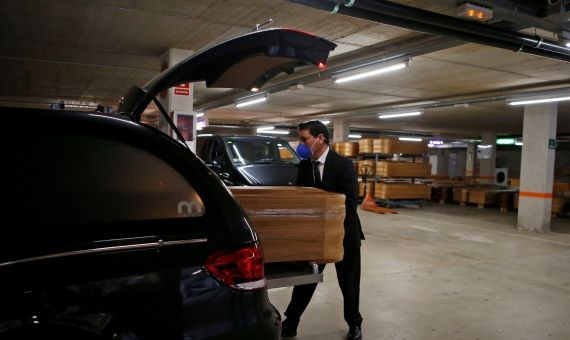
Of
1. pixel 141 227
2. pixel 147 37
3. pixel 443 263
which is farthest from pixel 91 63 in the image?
pixel 141 227

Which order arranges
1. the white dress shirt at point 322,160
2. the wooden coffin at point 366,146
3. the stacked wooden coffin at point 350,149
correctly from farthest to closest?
1. the stacked wooden coffin at point 350,149
2. the wooden coffin at point 366,146
3. the white dress shirt at point 322,160

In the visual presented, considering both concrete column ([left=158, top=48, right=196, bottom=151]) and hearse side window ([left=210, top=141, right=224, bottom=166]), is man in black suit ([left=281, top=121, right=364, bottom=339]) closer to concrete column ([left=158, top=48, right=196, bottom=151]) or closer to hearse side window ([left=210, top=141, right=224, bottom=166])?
hearse side window ([left=210, top=141, right=224, bottom=166])

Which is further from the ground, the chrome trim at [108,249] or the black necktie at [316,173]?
the black necktie at [316,173]

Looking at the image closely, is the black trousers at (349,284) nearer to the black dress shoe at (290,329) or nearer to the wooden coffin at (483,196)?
the black dress shoe at (290,329)

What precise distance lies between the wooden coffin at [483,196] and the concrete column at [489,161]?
599cm

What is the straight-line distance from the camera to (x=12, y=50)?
7.80 m

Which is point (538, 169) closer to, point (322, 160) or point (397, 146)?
point (397, 146)

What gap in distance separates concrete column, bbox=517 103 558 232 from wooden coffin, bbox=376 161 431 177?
3.66 m

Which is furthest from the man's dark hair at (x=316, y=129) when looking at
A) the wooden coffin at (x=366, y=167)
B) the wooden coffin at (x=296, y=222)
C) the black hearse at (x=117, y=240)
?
the wooden coffin at (x=366, y=167)

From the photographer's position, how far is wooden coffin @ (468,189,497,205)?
1526 cm

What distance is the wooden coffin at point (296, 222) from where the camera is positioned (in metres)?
2.54

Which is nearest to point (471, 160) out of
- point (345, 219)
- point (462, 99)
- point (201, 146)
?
point (462, 99)

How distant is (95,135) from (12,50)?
7836mm

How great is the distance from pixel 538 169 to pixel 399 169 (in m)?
4.18
